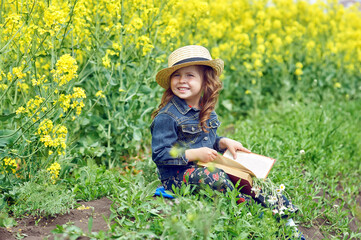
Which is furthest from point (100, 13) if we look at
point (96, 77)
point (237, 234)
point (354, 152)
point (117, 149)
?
point (354, 152)

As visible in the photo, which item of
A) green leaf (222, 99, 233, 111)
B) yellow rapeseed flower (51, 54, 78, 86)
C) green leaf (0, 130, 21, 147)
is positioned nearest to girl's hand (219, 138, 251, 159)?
Answer: yellow rapeseed flower (51, 54, 78, 86)

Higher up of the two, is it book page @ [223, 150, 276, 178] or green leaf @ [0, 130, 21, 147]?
green leaf @ [0, 130, 21, 147]

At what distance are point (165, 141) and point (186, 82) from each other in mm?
432

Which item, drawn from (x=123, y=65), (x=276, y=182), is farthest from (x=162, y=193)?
(x=123, y=65)

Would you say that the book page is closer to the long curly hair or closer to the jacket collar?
the long curly hair

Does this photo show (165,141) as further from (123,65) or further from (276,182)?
(123,65)

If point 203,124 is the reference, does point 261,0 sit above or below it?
above

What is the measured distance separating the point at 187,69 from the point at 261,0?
4.24m

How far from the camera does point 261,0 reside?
6707mm

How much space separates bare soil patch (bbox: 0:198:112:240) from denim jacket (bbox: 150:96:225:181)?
1.57ft

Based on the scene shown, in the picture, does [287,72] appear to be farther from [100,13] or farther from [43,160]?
[43,160]

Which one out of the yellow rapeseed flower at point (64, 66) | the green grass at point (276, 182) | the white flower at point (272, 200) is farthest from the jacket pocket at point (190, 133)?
the yellow rapeseed flower at point (64, 66)

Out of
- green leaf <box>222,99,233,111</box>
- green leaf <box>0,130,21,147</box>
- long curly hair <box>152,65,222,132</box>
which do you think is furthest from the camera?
green leaf <box>222,99,233,111</box>

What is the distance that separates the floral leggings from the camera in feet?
9.19
